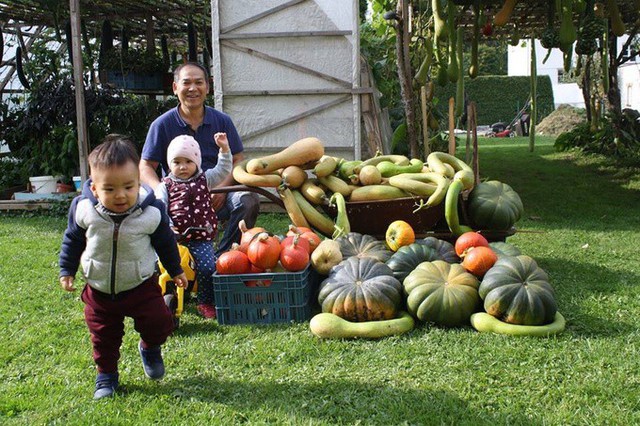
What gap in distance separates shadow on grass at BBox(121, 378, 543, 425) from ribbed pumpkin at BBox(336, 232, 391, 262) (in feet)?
4.67

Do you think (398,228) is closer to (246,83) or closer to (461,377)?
(461,377)

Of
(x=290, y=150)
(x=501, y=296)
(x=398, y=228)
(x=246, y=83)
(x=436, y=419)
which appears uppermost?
(x=246, y=83)

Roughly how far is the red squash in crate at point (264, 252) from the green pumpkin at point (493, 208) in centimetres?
190

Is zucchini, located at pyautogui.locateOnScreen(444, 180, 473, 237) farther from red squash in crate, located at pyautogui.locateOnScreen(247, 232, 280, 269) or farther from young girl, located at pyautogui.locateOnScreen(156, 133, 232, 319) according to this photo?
young girl, located at pyautogui.locateOnScreen(156, 133, 232, 319)

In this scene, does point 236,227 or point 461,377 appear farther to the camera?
point 236,227

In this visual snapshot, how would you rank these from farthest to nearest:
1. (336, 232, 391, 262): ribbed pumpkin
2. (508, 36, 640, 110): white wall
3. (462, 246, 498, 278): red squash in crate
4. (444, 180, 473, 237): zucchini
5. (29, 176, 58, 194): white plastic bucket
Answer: (508, 36, 640, 110): white wall
(29, 176, 58, 194): white plastic bucket
(444, 180, 473, 237): zucchini
(336, 232, 391, 262): ribbed pumpkin
(462, 246, 498, 278): red squash in crate

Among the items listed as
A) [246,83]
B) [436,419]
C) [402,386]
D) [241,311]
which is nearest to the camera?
[436,419]

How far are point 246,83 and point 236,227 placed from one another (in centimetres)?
384

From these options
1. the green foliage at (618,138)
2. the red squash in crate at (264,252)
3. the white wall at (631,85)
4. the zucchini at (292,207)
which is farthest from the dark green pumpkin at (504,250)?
the white wall at (631,85)

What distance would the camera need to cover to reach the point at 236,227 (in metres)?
5.20

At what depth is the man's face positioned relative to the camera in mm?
4855

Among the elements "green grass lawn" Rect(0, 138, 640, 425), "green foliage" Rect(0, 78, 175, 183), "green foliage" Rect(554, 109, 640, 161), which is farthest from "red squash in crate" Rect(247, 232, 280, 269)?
"green foliage" Rect(554, 109, 640, 161)

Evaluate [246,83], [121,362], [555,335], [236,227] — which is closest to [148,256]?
[121,362]

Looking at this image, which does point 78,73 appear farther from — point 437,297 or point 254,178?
point 437,297
